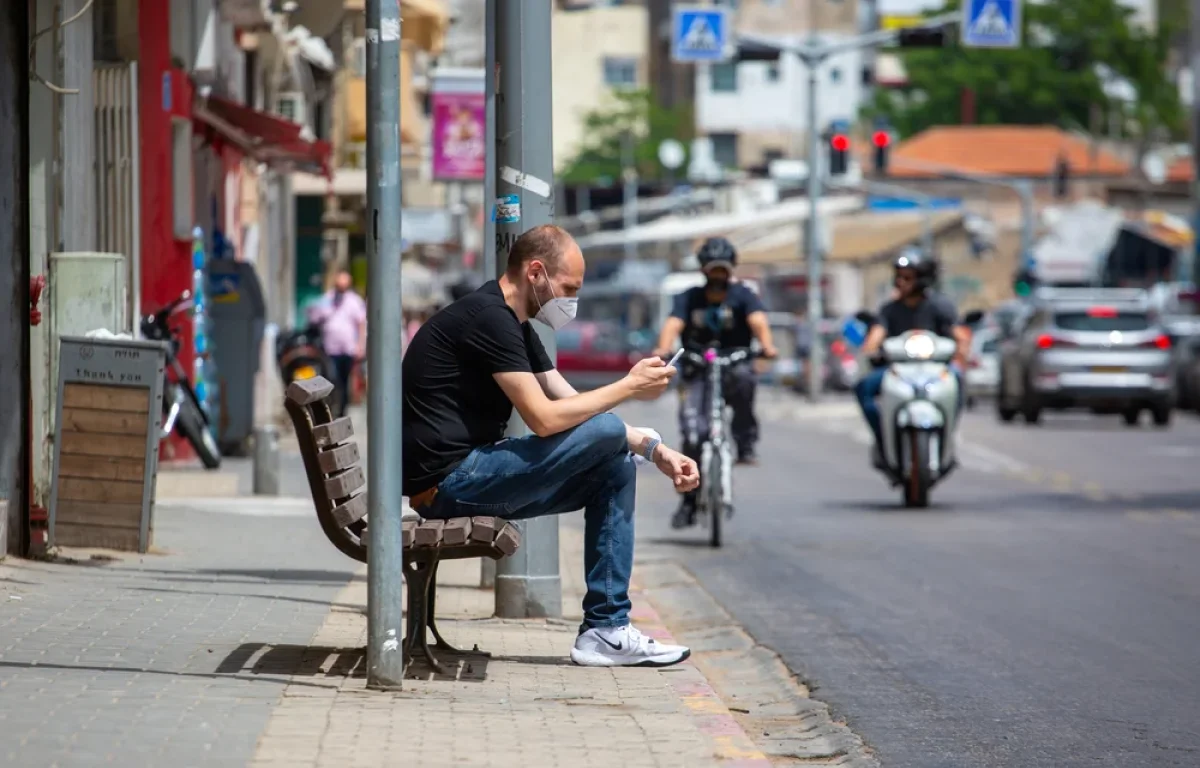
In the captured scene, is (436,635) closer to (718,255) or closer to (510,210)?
(510,210)

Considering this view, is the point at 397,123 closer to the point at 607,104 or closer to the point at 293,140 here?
the point at 293,140

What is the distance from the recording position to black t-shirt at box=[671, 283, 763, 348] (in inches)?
619

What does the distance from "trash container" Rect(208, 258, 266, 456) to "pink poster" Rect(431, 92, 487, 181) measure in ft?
39.8

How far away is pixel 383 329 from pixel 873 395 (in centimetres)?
1151

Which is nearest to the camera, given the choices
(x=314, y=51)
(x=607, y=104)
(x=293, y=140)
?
(x=293, y=140)

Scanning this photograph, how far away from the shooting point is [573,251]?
28.0 ft

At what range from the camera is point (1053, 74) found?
358 ft

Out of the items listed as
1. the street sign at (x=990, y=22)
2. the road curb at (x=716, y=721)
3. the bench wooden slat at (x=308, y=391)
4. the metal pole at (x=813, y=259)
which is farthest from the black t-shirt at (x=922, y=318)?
the metal pole at (x=813, y=259)

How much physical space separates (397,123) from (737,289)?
8512 mm

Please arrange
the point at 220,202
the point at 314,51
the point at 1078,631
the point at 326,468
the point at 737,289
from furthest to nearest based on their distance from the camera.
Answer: the point at 314,51 < the point at 220,202 < the point at 737,289 < the point at 1078,631 < the point at 326,468

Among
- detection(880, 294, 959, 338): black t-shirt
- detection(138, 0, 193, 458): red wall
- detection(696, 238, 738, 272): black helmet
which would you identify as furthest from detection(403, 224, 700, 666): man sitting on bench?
detection(138, 0, 193, 458): red wall

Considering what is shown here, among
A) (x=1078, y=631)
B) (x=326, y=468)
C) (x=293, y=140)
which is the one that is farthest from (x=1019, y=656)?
(x=293, y=140)

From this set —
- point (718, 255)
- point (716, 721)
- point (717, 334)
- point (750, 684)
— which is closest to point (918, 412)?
point (717, 334)

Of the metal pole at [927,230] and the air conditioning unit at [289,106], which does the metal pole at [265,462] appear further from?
the metal pole at [927,230]
